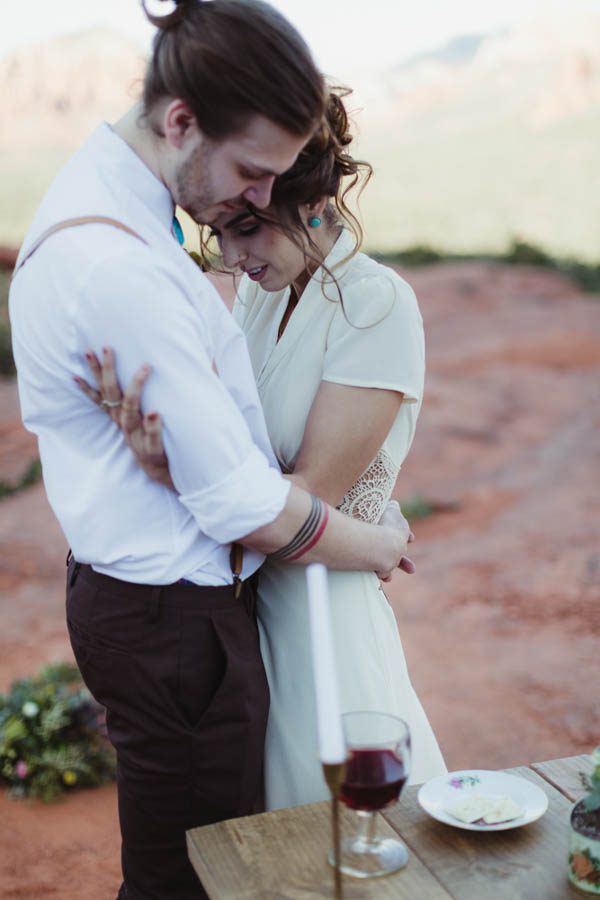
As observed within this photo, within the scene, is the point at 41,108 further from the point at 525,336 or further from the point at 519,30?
the point at 525,336

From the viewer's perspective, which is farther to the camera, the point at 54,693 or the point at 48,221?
the point at 54,693

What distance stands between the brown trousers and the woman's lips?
1.94 ft

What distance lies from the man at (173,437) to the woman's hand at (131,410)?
18 millimetres

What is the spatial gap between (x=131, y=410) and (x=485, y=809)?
77 cm

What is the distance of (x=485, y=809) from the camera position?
5.05ft

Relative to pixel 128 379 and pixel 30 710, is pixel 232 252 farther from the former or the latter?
pixel 30 710

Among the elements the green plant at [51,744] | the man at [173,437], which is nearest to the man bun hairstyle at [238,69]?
the man at [173,437]

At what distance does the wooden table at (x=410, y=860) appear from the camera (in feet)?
4.58

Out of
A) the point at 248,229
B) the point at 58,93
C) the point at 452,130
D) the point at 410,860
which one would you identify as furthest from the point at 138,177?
the point at 58,93

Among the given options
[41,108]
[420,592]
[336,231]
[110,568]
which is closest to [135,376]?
[110,568]

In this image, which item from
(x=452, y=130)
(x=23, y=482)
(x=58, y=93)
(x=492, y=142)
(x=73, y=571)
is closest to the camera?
(x=73, y=571)

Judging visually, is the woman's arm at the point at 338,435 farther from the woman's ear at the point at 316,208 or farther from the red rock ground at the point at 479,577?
the red rock ground at the point at 479,577

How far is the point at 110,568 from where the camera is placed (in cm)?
165

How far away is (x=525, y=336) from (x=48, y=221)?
1138 cm
